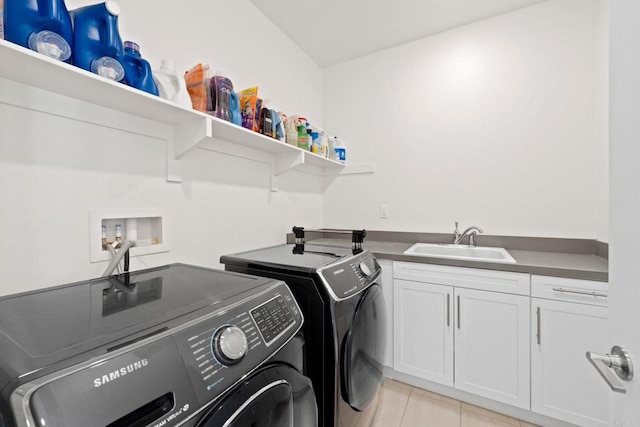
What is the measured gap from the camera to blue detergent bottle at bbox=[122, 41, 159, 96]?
1000 mm

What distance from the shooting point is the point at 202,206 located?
58.6 inches

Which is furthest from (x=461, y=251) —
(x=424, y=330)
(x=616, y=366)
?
(x=616, y=366)

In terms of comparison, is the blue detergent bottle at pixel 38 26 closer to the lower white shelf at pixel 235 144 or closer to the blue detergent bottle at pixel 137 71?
the blue detergent bottle at pixel 137 71

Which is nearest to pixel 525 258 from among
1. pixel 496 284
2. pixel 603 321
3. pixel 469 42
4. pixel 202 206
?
pixel 496 284

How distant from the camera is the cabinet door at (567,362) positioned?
4.44ft

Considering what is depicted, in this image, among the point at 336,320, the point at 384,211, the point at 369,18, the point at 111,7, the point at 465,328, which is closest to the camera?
the point at 111,7

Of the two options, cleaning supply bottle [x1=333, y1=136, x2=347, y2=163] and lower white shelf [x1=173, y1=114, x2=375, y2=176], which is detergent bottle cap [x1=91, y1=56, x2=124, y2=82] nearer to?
lower white shelf [x1=173, y1=114, x2=375, y2=176]

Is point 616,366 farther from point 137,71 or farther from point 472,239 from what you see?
point 472,239

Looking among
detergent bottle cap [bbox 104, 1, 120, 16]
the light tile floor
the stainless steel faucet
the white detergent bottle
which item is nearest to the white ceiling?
the white detergent bottle

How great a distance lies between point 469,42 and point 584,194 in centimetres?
142

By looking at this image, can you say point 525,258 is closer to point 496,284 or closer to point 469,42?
point 496,284

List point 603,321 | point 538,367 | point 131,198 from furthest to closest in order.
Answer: point 538,367, point 603,321, point 131,198

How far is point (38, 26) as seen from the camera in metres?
0.77

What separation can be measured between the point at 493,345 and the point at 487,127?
5.16 ft
